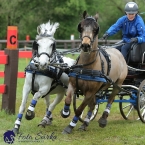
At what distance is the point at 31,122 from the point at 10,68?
1299 millimetres

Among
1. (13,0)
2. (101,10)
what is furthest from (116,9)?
(13,0)

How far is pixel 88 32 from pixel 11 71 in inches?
105

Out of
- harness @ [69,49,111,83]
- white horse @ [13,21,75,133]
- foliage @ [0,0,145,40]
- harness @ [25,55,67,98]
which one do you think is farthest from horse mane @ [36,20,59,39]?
foliage @ [0,0,145,40]

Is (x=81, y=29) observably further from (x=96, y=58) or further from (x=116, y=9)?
(x=116, y=9)

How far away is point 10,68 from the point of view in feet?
30.3

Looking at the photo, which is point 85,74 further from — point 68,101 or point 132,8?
point 132,8

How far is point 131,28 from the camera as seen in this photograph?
905 cm

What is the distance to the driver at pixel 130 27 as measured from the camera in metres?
8.80

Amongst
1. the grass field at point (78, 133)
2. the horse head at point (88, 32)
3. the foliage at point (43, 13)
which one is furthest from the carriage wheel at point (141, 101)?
the foliage at point (43, 13)

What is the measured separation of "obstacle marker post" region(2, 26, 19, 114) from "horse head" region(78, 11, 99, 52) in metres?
2.31

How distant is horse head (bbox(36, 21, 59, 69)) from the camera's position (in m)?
7.14

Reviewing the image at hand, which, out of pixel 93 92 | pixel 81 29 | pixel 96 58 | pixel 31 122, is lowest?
pixel 31 122

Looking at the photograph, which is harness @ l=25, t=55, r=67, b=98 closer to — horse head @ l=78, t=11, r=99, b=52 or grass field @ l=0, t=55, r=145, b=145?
grass field @ l=0, t=55, r=145, b=145

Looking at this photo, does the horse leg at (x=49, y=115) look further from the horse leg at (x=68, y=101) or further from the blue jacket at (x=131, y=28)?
the blue jacket at (x=131, y=28)
